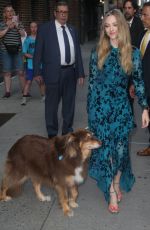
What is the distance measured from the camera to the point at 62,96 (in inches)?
275

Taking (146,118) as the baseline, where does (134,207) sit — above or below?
below

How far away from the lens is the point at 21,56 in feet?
34.3

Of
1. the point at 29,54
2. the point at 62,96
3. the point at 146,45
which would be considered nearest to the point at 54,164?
the point at 146,45

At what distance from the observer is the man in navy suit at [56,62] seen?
6633 mm

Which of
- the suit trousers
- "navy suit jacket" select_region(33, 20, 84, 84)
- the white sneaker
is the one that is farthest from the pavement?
the white sneaker

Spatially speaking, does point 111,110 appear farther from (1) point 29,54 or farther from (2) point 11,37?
(2) point 11,37

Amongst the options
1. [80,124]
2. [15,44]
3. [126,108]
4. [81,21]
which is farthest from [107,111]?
[81,21]

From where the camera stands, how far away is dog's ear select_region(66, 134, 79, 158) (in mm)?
4227

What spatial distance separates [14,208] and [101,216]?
88 cm

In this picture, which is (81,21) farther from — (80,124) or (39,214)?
(39,214)

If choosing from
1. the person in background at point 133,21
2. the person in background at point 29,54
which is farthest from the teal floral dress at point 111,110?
the person in background at point 29,54

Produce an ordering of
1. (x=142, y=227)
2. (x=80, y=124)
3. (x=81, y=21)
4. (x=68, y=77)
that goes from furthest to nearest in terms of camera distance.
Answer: (x=81, y=21), (x=80, y=124), (x=68, y=77), (x=142, y=227)

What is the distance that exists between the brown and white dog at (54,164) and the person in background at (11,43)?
227 inches

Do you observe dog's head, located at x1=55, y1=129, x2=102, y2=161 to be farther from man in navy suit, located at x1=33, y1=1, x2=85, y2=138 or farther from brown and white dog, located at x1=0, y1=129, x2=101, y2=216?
man in navy suit, located at x1=33, y1=1, x2=85, y2=138
